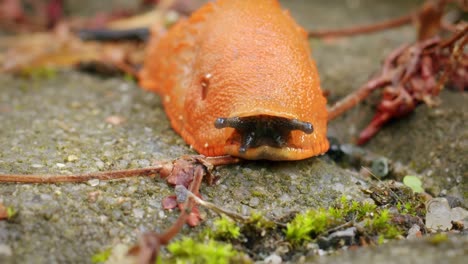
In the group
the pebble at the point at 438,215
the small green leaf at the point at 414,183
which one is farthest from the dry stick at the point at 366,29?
the pebble at the point at 438,215

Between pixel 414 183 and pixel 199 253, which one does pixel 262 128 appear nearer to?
pixel 199 253

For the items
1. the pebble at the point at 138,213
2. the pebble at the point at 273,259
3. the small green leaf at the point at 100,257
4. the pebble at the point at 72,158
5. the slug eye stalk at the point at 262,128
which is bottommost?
the small green leaf at the point at 100,257

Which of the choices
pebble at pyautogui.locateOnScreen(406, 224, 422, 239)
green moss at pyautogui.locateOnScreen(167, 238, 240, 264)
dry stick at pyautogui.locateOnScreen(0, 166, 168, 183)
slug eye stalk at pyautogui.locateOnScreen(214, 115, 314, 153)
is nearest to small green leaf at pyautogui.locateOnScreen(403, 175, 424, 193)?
pebble at pyautogui.locateOnScreen(406, 224, 422, 239)

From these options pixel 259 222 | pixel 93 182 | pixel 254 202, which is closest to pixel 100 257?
pixel 93 182

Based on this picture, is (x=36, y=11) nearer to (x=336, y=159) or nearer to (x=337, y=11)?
(x=337, y=11)

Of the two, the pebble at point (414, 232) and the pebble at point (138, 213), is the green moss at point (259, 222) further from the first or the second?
the pebble at point (414, 232)

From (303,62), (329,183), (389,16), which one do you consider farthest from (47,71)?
(389,16)
